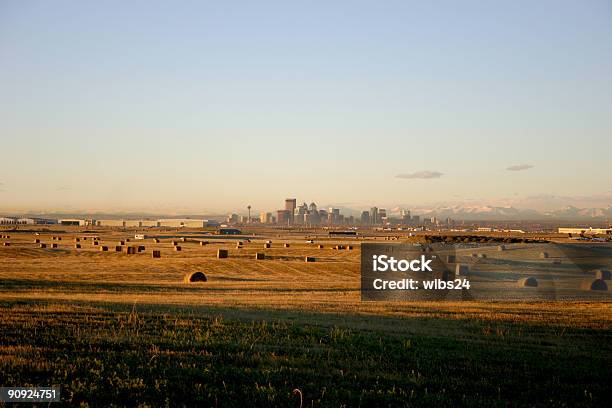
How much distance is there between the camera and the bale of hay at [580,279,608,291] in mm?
A: 39594

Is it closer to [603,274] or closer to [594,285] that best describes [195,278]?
[594,285]

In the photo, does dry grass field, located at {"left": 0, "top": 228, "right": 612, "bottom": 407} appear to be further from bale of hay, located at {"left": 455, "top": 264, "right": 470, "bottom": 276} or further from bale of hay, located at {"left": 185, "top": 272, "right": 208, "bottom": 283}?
bale of hay, located at {"left": 455, "top": 264, "right": 470, "bottom": 276}

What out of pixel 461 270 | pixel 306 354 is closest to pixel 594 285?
pixel 461 270

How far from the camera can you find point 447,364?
1345 cm

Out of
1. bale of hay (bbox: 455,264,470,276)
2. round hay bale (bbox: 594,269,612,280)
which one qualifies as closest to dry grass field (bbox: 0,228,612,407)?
round hay bale (bbox: 594,269,612,280)

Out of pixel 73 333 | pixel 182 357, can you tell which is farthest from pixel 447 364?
pixel 73 333

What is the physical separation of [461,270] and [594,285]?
9535mm

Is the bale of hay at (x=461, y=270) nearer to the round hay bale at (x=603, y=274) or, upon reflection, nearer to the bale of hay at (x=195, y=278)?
the round hay bale at (x=603, y=274)

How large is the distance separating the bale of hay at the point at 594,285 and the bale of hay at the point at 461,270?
801 centimetres

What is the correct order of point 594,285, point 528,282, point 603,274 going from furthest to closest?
point 603,274
point 594,285
point 528,282

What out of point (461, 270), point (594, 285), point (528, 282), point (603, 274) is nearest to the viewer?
point (528, 282)

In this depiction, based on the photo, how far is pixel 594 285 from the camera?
4012 cm

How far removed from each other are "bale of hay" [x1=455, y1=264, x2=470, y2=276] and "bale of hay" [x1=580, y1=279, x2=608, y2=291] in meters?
8.01

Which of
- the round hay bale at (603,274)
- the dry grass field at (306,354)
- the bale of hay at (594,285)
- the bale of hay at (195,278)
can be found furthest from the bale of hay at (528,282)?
the bale of hay at (195,278)
